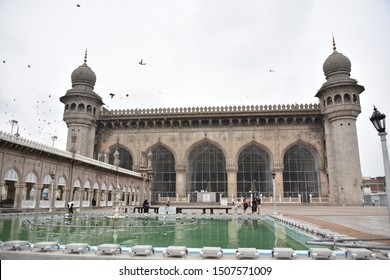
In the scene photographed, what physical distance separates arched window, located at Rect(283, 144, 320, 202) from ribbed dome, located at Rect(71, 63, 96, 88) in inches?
738

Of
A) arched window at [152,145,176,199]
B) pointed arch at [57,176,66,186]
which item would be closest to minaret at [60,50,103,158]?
arched window at [152,145,176,199]

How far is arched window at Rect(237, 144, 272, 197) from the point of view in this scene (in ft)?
88.3

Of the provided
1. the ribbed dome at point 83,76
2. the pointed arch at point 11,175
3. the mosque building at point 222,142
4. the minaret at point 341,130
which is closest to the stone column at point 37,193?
the pointed arch at point 11,175

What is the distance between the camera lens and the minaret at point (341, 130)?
914 inches

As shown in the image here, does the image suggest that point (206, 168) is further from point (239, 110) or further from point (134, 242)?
point (134, 242)

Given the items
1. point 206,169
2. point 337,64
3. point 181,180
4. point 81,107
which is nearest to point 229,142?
point 206,169

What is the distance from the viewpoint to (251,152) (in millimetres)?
27156

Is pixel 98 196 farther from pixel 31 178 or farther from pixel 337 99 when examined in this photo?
pixel 337 99

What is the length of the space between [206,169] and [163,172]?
4.01m

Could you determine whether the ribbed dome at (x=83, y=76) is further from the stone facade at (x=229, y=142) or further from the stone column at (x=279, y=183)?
the stone column at (x=279, y=183)

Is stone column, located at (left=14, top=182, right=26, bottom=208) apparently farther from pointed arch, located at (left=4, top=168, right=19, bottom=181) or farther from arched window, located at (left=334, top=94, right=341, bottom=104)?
arched window, located at (left=334, top=94, right=341, bottom=104)

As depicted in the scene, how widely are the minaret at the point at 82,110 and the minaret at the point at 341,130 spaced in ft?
65.3

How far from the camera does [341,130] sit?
2398 cm

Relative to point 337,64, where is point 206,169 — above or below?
below
